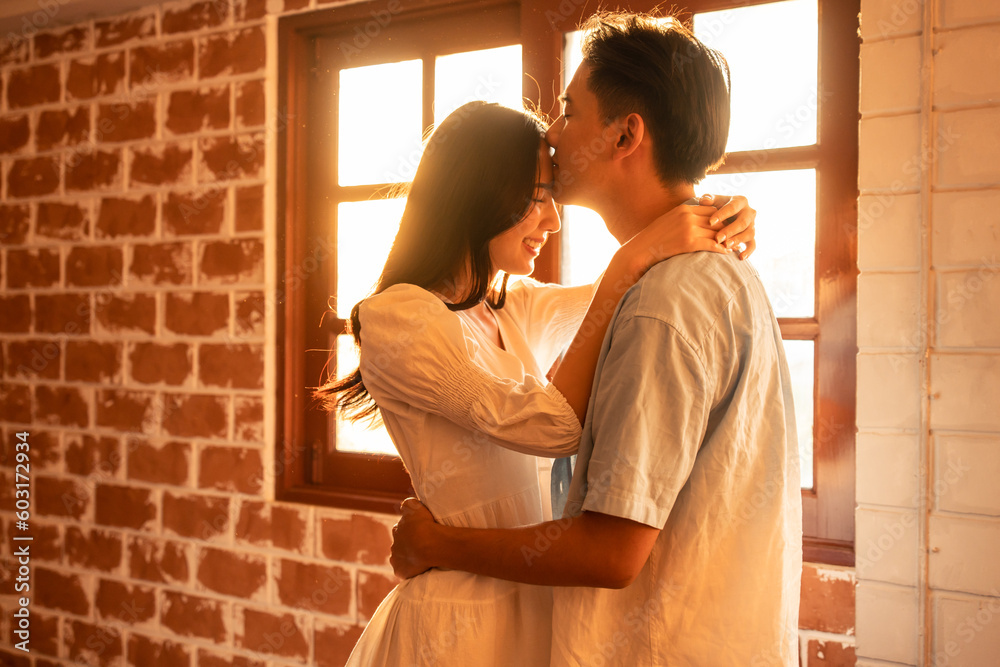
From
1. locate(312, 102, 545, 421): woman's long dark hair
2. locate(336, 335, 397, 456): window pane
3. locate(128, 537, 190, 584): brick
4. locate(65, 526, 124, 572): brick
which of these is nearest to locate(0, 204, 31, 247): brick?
locate(65, 526, 124, 572): brick

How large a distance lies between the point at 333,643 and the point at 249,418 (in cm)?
73

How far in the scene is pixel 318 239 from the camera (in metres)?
2.22

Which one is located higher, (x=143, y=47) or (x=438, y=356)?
(x=143, y=47)

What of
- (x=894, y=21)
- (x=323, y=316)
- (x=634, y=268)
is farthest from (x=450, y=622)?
(x=894, y=21)

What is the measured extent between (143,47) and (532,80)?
4.56 ft

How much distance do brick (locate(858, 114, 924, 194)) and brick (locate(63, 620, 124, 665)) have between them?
8.73ft

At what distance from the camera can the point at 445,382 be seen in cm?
104

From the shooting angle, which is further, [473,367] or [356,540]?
[356,540]

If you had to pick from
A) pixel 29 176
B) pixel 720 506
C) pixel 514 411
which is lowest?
pixel 720 506

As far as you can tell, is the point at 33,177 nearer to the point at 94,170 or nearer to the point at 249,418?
the point at 94,170

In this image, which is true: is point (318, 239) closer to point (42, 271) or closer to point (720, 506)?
point (42, 271)

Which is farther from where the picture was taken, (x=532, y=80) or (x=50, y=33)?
(x=50, y=33)

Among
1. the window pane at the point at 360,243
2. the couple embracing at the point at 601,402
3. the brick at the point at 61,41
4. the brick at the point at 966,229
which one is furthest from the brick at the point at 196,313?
the brick at the point at 966,229


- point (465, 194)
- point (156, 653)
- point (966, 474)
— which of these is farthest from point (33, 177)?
point (966, 474)
